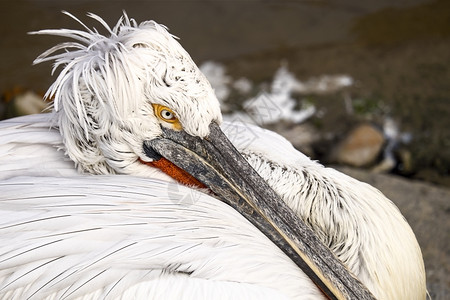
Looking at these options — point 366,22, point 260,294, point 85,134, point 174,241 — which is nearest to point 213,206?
point 174,241

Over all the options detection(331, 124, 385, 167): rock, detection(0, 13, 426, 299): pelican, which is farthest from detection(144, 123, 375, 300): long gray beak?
detection(331, 124, 385, 167): rock

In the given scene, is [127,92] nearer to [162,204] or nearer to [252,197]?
[162,204]

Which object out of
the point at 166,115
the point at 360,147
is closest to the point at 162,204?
the point at 166,115

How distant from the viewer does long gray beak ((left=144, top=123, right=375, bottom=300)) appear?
231 cm

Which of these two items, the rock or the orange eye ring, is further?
the rock

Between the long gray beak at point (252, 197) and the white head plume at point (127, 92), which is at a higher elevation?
the white head plume at point (127, 92)

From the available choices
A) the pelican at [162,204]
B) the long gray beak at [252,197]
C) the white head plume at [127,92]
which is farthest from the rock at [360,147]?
the white head plume at [127,92]

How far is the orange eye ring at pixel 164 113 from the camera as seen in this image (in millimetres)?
2316

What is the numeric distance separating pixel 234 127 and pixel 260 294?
1.02 meters

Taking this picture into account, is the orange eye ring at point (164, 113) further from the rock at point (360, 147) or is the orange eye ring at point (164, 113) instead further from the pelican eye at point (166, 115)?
the rock at point (360, 147)

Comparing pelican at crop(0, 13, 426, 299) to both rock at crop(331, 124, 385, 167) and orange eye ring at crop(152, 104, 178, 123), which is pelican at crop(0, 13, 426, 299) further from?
rock at crop(331, 124, 385, 167)

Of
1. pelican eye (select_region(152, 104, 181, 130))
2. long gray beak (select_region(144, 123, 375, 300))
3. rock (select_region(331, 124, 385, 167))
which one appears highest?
pelican eye (select_region(152, 104, 181, 130))

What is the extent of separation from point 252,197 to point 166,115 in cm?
46

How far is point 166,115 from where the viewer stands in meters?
2.34
